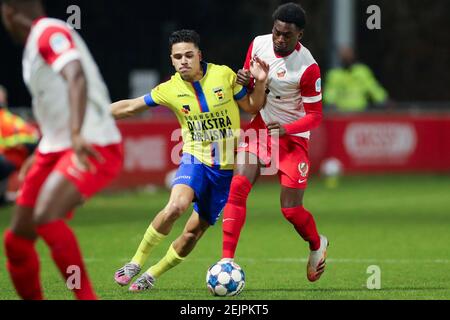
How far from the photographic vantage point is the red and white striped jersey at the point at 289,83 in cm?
977

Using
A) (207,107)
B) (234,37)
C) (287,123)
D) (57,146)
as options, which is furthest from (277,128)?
(234,37)

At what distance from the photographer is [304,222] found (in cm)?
990

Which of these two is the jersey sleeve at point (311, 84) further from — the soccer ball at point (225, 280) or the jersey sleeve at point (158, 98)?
the soccer ball at point (225, 280)

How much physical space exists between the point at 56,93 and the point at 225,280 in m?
2.30

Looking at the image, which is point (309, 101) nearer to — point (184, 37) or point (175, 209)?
point (184, 37)

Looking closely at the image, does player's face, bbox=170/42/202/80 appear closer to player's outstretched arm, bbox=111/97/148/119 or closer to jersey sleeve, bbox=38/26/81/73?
player's outstretched arm, bbox=111/97/148/119

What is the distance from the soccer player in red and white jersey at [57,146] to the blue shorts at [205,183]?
2.02m

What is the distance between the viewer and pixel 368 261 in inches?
456

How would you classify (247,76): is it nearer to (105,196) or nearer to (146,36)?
(105,196)

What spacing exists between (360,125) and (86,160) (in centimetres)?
1625

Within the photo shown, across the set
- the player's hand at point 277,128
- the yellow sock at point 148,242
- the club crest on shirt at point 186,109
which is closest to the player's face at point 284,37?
the player's hand at point 277,128

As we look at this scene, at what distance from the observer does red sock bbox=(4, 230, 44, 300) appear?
24.6 feet

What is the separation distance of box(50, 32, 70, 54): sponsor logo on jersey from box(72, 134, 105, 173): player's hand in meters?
0.54

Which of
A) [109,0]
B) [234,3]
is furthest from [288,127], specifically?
[234,3]
